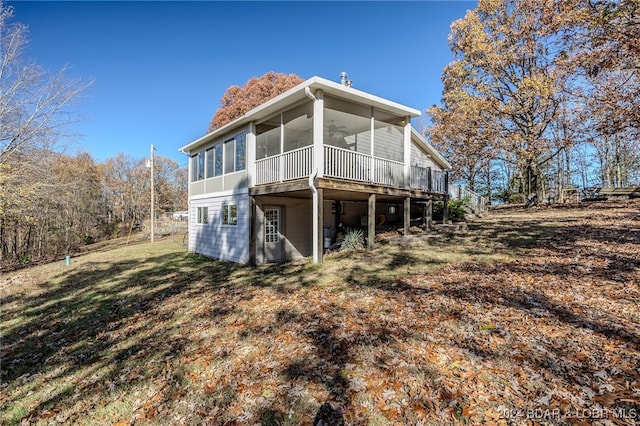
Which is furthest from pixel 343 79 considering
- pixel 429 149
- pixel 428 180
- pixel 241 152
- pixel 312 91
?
pixel 429 149

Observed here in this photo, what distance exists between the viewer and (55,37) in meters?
12.7

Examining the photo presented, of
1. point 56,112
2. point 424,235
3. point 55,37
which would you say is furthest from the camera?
point 56,112

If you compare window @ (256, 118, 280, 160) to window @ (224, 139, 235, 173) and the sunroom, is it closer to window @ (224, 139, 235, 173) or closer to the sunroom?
the sunroom

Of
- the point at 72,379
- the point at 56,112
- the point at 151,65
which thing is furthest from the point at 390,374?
the point at 56,112

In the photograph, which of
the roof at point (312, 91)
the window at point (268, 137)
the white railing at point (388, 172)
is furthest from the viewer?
the window at point (268, 137)

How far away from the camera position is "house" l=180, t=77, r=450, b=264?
9.21 meters

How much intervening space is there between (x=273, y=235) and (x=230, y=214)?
6.79 ft

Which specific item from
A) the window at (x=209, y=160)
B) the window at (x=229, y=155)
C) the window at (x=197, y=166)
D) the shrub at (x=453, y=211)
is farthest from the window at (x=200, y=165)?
the shrub at (x=453, y=211)

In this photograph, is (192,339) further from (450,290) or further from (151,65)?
(151,65)

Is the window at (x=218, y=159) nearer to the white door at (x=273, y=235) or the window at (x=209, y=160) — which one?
the window at (x=209, y=160)

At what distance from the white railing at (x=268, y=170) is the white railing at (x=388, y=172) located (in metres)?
3.35

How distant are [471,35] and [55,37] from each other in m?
20.9

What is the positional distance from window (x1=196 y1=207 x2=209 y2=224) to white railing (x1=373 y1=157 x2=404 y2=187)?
830 cm

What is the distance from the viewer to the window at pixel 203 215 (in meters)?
14.2
